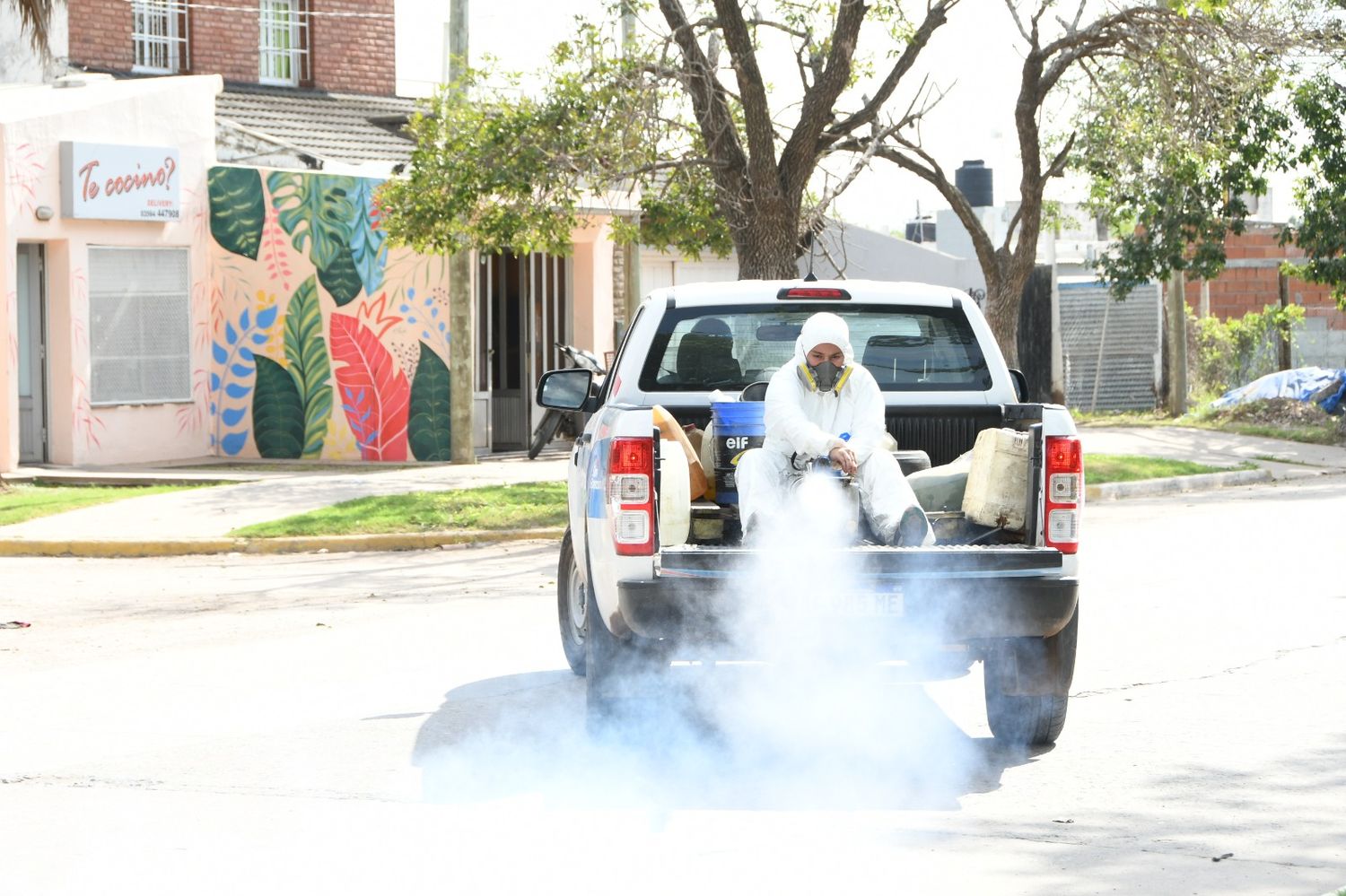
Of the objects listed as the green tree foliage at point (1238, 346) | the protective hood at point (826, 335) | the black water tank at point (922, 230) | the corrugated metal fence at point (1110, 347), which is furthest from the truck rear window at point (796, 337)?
the black water tank at point (922, 230)

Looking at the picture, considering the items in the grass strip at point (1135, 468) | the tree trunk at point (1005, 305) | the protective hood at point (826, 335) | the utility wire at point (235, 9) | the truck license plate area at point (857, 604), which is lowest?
the grass strip at point (1135, 468)

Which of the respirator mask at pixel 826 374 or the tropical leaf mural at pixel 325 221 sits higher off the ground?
the tropical leaf mural at pixel 325 221

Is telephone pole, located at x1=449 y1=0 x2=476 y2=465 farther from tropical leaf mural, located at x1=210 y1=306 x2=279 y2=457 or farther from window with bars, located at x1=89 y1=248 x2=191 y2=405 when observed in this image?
window with bars, located at x1=89 y1=248 x2=191 y2=405

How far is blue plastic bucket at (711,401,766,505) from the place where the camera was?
8031mm

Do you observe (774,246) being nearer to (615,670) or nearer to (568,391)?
(568,391)

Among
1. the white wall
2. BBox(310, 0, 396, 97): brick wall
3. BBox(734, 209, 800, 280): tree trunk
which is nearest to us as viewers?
BBox(734, 209, 800, 280): tree trunk

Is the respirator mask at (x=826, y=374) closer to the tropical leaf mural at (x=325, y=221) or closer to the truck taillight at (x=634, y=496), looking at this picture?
the truck taillight at (x=634, y=496)

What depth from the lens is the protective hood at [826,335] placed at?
757cm

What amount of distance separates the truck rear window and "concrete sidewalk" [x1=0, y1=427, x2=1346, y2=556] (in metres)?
7.51

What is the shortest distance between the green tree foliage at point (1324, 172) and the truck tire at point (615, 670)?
66.9 feet

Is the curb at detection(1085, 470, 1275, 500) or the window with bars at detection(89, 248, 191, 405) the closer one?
the curb at detection(1085, 470, 1275, 500)

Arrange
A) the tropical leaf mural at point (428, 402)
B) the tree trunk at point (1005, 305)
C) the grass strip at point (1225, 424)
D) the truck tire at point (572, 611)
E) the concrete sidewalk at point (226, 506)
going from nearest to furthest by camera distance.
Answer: the truck tire at point (572, 611) → the concrete sidewalk at point (226, 506) → the tropical leaf mural at point (428, 402) → the tree trunk at point (1005, 305) → the grass strip at point (1225, 424)

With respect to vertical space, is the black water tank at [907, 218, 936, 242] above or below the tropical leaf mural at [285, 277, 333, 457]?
above

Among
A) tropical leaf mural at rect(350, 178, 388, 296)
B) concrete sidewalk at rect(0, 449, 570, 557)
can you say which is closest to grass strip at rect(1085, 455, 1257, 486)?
concrete sidewalk at rect(0, 449, 570, 557)
